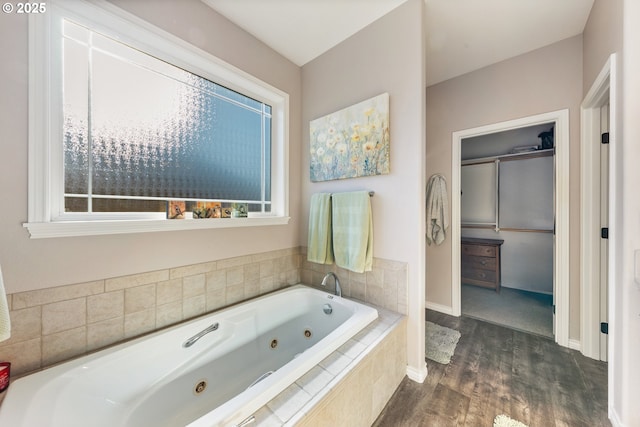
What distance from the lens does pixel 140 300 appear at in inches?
54.2

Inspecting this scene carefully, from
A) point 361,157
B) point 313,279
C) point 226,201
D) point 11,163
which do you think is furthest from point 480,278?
point 11,163

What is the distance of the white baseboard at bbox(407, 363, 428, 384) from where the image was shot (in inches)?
64.2

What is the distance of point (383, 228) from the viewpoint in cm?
182

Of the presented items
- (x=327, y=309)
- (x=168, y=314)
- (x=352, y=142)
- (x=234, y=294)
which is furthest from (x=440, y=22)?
(x=168, y=314)

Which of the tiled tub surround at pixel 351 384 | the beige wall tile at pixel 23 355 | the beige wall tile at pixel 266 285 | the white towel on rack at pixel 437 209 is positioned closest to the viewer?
the tiled tub surround at pixel 351 384

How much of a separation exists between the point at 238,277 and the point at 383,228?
1.22 meters

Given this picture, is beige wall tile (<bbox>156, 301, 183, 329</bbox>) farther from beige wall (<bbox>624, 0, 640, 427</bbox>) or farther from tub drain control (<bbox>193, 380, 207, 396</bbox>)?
beige wall (<bbox>624, 0, 640, 427</bbox>)

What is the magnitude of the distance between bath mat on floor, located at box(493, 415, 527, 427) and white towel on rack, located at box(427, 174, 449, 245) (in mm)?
1565

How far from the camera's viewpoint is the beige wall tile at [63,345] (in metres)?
1.11

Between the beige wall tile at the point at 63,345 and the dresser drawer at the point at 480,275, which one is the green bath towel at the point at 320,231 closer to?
the beige wall tile at the point at 63,345

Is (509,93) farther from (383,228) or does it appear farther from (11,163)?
(11,163)

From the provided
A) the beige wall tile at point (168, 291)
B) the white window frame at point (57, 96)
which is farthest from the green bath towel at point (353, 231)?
the beige wall tile at point (168, 291)

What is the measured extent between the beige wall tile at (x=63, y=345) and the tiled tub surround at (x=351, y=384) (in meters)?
1.05

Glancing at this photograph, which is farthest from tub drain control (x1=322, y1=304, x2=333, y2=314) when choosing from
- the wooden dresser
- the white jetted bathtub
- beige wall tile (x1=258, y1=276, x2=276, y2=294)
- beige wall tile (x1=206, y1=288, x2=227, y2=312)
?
the wooden dresser
